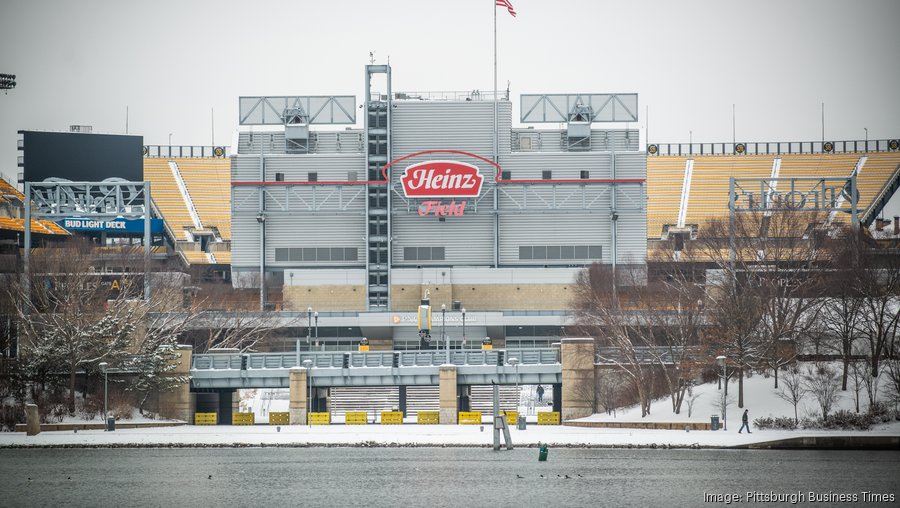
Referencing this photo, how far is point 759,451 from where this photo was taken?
6944cm

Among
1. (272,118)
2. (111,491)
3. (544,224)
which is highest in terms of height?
(272,118)

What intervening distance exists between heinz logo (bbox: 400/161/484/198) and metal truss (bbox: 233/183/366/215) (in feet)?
14.5

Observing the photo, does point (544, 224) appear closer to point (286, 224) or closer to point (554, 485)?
point (286, 224)

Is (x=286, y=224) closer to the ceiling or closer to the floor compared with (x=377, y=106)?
closer to the floor

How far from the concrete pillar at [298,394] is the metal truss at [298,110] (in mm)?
37652

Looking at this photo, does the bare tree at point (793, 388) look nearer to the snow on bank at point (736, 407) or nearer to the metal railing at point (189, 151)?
the snow on bank at point (736, 407)

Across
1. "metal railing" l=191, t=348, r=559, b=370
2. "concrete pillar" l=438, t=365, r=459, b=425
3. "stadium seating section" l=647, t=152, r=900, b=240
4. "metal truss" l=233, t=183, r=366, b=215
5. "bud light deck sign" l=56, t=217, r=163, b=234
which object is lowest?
"concrete pillar" l=438, t=365, r=459, b=425

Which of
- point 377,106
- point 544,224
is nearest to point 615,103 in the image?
point 544,224

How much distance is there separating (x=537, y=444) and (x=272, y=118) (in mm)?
53782

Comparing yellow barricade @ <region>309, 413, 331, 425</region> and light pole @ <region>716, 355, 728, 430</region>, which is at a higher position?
light pole @ <region>716, 355, 728, 430</region>

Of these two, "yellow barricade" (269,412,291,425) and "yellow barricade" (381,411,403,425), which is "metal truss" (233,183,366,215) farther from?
"yellow barricade" (381,411,403,425)

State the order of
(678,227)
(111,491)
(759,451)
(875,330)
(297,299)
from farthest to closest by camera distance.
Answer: (678,227)
(297,299)
(875,330)
(759,451)
(111,491)

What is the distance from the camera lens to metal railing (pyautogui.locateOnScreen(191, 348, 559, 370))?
8688 centimetres

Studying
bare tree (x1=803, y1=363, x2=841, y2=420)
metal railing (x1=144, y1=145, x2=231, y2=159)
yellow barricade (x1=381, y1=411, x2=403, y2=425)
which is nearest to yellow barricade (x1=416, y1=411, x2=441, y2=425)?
yellow barricade (x1=381, y1=411, x2=403, y2=425)
